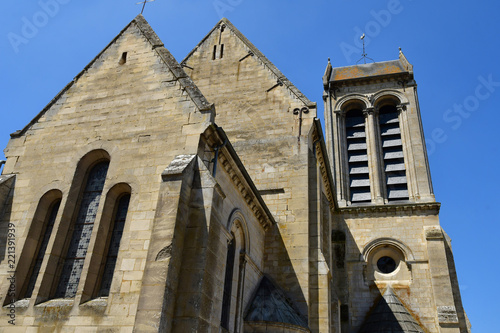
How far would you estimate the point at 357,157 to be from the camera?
25.3m

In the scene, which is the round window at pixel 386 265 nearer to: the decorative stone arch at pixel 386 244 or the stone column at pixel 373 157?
the decorative stone arch at pixel 386 244

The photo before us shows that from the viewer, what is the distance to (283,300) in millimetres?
11852

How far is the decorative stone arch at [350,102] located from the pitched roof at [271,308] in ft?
57.0

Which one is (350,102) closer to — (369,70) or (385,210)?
(369,70)

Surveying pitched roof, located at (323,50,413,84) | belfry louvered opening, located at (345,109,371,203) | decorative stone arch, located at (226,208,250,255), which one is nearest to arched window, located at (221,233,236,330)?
decorative stone arch, located at (226,208,250,255)

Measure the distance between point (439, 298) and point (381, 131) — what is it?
11174 mm

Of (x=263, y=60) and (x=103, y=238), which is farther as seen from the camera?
(x=263, y=60)

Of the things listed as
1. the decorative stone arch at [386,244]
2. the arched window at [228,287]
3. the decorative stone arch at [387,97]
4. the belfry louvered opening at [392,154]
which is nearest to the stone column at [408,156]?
the belfry louvered opening at [392,154]

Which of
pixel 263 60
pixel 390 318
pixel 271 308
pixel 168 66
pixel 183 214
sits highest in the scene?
pixel 263 60

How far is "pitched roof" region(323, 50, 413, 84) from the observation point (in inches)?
1089

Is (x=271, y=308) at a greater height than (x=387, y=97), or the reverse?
(x=387, y=97)

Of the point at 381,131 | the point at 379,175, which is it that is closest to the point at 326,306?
the point at 379,175

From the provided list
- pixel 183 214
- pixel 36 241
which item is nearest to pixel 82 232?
pixel 36 241

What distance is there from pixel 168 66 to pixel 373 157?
55.4 feet
